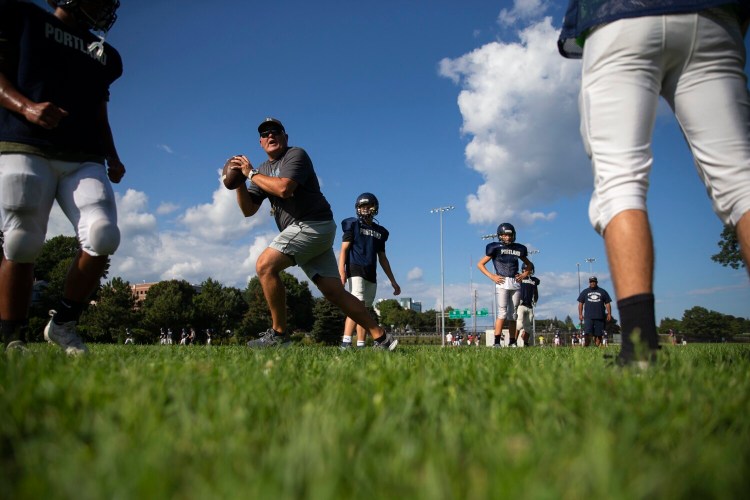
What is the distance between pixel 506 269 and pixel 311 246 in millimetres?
8569

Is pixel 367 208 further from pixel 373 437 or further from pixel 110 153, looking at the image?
pixel 373 437

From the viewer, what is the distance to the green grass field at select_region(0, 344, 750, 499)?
0.96 metres

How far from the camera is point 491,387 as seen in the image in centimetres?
217

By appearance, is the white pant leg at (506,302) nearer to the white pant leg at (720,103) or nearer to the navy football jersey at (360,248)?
the navy football jersey at (360,248)

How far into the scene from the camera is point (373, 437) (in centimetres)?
133

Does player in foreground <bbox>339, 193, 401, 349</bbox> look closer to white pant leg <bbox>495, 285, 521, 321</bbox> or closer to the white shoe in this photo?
white pant leg <bbox>495, 285, 521, 321</bbox>

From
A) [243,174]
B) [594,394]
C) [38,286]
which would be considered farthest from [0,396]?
[38,286]

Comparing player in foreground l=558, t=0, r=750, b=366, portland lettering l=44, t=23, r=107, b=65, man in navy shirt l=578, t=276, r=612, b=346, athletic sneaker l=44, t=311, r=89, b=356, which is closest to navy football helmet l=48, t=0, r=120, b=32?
portland lettering l=44, t=23, r=107, b=65

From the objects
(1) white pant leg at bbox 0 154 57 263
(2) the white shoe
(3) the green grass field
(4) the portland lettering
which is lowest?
(3) the green grass field

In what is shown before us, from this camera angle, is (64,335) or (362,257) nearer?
(64,335)

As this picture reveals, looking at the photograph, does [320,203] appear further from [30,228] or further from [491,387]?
[491,387]

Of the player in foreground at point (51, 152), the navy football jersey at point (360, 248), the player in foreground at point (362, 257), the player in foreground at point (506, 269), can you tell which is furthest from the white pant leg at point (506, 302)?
the player in foreground at point (51, 152)

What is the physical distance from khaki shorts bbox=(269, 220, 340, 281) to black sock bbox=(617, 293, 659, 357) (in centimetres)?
439

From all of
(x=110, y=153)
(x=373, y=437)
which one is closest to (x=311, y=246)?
(x=110, y=153)
